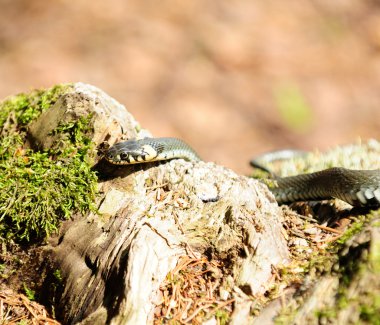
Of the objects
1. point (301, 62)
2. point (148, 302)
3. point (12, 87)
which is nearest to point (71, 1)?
point (12, 87)

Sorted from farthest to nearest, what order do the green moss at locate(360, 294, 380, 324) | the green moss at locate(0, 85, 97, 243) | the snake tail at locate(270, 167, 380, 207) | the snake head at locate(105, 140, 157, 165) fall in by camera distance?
the snake tail at locate(270, 167, 380, 207)
the snake head at locate(105, 140, 157, 165)
the green moss at locate(0, 85, 97, 243)
the green moss at locate(360, 294, 380, 324)

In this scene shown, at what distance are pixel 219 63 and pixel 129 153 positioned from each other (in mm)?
10084

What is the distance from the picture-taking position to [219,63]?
13273 millimetres

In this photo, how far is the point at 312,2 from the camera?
15.3 meters

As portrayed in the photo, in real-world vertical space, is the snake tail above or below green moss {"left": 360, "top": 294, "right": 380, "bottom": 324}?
above

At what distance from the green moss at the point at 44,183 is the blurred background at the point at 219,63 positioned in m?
7.36

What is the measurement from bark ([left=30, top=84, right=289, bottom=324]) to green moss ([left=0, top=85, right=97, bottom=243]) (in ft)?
0.33

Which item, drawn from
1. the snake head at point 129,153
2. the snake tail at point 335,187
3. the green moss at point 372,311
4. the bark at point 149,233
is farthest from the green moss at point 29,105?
the green moss at point 372,311

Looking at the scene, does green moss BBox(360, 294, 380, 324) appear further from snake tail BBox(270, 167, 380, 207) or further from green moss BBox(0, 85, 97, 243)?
green moss BBox(0, 85, 97, 243)

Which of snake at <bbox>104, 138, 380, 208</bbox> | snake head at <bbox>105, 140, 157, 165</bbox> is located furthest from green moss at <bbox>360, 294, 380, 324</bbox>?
snake head at <bbox>105, 140, 157, 165</bbox>

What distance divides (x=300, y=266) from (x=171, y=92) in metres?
9.90

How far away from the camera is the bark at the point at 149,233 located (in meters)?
2.87

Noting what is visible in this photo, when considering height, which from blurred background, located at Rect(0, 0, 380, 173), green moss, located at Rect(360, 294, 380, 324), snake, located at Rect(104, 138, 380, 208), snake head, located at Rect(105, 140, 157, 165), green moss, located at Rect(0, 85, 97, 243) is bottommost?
green moss, located at Rect(360, 294, 380, 324)

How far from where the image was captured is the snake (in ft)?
12.1
